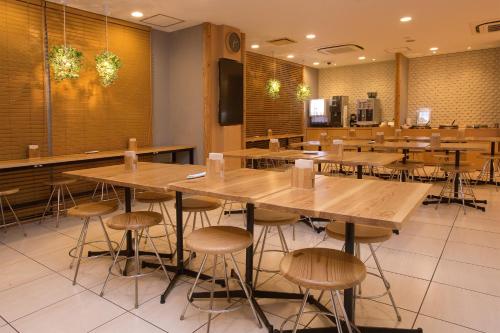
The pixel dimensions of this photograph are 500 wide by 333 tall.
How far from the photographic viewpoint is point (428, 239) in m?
3.95

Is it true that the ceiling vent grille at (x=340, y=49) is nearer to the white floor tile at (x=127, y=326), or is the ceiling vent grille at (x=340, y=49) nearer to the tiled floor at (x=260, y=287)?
the tiled floor at (x=260, y=287)

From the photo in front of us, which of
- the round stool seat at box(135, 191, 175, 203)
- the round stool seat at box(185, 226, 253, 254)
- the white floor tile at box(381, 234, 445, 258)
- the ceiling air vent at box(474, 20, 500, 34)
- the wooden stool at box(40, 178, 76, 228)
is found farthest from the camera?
the ceiling air vent at box(474, 20, 500, 34)

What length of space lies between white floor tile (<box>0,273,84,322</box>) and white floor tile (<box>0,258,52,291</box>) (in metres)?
0.09

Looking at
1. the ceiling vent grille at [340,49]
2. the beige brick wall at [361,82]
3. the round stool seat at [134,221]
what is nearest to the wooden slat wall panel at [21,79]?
the round stool seat at [134,221]

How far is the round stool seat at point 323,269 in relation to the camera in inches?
65.3

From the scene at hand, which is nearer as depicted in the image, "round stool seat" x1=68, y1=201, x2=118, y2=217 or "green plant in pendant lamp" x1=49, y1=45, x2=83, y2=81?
"round stool seat" x1=68, y1=201, x2=118, y2=217

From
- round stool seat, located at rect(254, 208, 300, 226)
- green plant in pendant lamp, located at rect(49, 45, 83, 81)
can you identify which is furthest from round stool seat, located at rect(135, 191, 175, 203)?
green plant in pendant lamp, located at rect(49, 45, 83, 81)

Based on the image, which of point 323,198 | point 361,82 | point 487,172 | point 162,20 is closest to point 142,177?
point 323,198

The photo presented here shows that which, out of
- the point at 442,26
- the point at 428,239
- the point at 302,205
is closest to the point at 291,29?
the point at 442,26

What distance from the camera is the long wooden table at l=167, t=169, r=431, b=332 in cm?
173

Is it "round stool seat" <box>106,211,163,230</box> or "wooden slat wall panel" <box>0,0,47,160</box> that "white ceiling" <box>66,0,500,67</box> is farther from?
"round stool seat" <box>106,211,163,230</box>

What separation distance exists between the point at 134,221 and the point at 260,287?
42.8 inches

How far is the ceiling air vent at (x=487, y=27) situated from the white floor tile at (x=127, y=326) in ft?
24.5

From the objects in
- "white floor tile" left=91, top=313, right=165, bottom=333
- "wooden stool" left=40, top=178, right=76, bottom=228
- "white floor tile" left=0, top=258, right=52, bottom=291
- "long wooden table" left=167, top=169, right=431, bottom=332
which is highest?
"long wooden table" left=167, top=169, right=431, bottom=332
